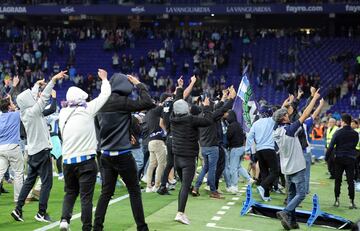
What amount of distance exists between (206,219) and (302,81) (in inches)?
920

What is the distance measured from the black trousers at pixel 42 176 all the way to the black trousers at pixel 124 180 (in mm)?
1867

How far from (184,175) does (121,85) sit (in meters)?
2.38

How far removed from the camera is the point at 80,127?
9180 mm

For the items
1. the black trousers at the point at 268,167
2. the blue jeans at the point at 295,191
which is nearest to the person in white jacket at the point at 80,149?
the blue jeans at the point at 295,191

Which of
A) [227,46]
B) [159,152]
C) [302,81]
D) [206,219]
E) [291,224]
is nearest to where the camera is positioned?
[291,224]

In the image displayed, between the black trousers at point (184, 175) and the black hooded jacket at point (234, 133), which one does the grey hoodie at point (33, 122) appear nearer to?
the black trousers at point (184, 175)

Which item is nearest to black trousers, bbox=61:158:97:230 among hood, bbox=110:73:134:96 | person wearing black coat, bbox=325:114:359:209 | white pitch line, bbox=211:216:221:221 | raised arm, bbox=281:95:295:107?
hood, bbox=110:73:134:96

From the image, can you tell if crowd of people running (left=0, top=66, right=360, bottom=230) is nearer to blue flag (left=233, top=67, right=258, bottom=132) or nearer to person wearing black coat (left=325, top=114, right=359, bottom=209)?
person wearing black coat (left=325, top=114, right=359, bottom=209)

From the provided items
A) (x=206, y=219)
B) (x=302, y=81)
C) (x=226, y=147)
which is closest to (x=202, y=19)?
(x=302, y=81)

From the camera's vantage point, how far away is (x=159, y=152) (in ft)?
48.3

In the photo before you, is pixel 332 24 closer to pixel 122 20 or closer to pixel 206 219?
pixel 122 20

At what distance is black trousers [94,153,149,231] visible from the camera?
9.29 metres

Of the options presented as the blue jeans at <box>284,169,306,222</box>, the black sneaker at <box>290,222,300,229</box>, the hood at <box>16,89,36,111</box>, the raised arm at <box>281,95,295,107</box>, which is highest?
the hood at <box>16,89,36,111</box>

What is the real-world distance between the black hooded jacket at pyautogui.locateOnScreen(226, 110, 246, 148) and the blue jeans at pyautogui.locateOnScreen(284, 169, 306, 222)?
3.69m
